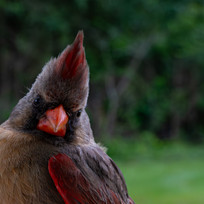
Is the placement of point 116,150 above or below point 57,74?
below

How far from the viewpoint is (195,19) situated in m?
24.0

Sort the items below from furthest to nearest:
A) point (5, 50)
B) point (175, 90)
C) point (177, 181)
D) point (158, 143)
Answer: point (175, 90)
point (158, 143)
point (5, 50)
point (177, 181)

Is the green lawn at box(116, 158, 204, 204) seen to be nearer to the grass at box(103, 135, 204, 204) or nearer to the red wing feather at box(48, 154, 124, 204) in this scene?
the grass at box(103, 135, 204, 204)

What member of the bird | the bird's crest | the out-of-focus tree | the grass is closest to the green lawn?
the grass

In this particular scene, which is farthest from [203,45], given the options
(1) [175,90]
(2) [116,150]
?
(2) [116,150]

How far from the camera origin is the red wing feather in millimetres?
2633

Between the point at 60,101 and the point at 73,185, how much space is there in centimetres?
66

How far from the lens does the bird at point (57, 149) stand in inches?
104

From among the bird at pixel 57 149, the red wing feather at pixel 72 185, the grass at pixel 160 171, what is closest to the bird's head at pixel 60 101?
the bird at pixel 57 149

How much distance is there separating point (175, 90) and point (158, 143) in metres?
6.63

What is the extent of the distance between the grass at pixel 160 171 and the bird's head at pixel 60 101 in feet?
26.1

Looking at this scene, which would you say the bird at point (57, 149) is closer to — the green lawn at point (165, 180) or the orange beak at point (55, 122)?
the orange beak at point (55, 122)

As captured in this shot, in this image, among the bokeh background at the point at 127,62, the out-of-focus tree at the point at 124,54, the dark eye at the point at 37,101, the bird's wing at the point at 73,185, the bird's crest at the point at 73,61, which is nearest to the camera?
the bird's wing at the point at 73,185

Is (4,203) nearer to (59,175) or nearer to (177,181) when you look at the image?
(59,175)
